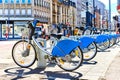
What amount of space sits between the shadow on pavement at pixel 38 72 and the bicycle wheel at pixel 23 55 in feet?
0.70

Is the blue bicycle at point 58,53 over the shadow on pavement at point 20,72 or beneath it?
over

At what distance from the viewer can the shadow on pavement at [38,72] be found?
8.77m

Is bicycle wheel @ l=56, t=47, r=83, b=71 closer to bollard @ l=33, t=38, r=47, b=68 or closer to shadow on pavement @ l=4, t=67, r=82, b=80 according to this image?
shadow on pavement @ l=4, t=67, r=82, b=80

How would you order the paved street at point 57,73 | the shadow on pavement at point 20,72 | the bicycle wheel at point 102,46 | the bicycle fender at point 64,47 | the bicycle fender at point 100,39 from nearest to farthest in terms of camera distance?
1. the paved street at point 57,73
2. the shadow on pavement at point 20,72
3. the bicycle fender at point 64,47
4. the bicycle fender at point 100,39
5. the bicycle wheel at point 102,46

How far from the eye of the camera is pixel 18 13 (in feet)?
279

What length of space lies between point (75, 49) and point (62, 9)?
112m

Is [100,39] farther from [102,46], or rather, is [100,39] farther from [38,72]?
[38,72]

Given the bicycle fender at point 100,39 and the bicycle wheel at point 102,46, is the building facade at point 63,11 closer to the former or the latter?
the bicycle wheel at point 102,46

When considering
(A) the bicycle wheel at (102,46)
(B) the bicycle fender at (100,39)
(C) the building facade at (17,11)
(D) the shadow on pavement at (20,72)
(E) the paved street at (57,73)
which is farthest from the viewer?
(C) the building facade at (17,11)

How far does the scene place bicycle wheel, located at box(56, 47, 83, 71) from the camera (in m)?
9.50

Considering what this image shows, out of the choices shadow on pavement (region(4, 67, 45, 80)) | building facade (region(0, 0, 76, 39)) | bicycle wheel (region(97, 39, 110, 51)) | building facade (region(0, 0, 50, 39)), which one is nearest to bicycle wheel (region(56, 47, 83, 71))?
shadow on pavement (region(4, 67, 45, 80))

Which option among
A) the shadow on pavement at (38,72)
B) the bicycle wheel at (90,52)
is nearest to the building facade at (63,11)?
the bicycle wheel at (90,52)

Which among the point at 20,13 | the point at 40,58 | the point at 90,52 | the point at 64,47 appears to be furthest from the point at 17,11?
the point at 64,47

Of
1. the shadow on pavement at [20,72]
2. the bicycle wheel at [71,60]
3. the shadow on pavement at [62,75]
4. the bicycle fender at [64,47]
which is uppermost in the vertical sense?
the bicycle fender at [64,47]
